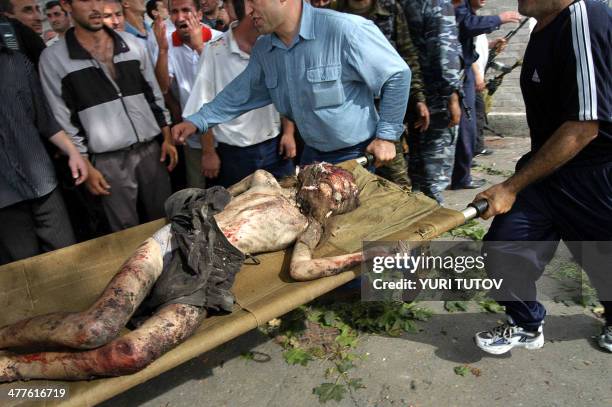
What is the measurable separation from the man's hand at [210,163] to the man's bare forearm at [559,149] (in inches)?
98.1

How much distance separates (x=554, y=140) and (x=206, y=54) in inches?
106

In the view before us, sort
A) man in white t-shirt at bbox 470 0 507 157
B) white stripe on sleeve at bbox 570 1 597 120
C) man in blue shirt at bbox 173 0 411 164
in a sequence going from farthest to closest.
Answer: man in white t-shirt at bbox 470 0 507 157
man in blue shirt at bbox 173 0 411 164
white stripe on sleeve at bbox 570 1 597 120

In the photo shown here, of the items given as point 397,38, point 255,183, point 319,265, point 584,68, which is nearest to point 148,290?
point 319,265

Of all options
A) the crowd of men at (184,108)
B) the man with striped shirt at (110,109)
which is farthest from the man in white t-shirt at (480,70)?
the man with striped shirt at (110,109)

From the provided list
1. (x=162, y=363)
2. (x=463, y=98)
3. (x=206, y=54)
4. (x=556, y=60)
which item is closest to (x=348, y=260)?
(x=162, y=363)

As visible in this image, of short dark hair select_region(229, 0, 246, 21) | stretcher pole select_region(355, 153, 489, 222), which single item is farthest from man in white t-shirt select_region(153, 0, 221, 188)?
stretcher pole select_region(355, 153, 489, 222)

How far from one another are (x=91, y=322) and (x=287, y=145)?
2403 millimetres

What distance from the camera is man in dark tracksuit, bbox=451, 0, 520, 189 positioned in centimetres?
435

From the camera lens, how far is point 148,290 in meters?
2.50

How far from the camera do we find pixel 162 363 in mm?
2092

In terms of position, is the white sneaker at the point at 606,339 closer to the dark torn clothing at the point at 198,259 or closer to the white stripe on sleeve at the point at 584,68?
the white stripe on sleeve at the point at 584,68

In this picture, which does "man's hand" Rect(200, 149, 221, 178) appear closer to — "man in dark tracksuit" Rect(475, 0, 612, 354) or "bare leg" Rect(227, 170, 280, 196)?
"bare leg" Rect(227, 170, 280, 196)

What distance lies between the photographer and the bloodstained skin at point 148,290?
2.06m

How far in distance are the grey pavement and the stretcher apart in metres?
0.63
